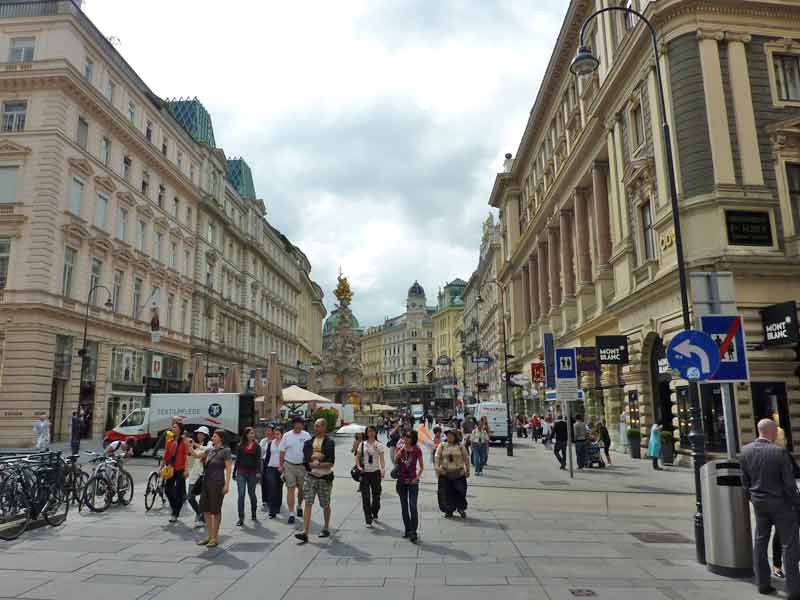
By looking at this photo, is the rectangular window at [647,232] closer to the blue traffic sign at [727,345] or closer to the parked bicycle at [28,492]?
the blue traffic sign at [727,345]

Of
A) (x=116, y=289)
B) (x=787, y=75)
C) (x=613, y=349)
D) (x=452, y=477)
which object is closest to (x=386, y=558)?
(x=452, y=477)

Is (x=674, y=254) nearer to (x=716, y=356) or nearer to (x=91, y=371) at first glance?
(x=716, y=356)

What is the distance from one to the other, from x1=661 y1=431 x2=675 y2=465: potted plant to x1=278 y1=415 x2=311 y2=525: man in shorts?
46.3 ft

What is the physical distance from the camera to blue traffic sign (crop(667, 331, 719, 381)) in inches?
338

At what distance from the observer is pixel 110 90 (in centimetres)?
3731

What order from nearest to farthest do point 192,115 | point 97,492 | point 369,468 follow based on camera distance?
point 369,468 < point 97,492 < point 192,115

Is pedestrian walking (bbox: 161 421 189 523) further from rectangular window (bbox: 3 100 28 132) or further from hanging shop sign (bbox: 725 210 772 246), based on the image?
rectangular window (bbox: 3 100 28 132)

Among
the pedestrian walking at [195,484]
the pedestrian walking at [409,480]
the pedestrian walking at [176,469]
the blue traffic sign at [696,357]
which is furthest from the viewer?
the pedestrian walking at [176,469]

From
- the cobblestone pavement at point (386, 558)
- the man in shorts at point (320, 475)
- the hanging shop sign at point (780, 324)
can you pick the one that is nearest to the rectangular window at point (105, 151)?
the cobblestone pavement at point (386, 558)

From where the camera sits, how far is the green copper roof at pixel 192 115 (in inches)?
2227

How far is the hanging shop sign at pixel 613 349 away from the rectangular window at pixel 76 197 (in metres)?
28.1

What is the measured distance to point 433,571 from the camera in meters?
7.72

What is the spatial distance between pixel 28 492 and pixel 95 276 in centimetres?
2791

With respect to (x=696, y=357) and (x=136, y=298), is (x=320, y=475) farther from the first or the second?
(x=136, y=298)
